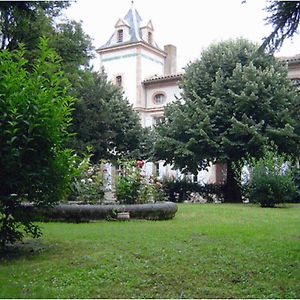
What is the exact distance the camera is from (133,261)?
698 centimetres

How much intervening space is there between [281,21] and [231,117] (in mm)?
18583

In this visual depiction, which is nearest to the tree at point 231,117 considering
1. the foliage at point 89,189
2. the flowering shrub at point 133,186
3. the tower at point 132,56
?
the flowering shrub at point 133,186

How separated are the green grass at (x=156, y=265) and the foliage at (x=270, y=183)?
8785 mm

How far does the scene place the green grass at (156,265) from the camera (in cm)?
569

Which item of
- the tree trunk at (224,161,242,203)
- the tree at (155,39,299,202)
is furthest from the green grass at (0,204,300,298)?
the tree trunk at (224,161,242,203)

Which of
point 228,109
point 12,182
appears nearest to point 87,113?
point 228,109

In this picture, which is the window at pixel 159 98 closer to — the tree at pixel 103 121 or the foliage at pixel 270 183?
the tree at pixel 103 121

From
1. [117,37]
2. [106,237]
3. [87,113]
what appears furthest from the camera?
[117,37]

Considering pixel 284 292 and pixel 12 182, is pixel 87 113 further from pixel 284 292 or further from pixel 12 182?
pixel 284 292

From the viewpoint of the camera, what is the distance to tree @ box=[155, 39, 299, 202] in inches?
928

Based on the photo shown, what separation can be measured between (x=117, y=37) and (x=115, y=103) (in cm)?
1130

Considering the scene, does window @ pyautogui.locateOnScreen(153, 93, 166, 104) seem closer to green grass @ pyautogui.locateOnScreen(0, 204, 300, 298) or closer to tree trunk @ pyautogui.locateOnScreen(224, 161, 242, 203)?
tree trunk @ pyautogui.locateOnScreen(224, 161, 242, 203)

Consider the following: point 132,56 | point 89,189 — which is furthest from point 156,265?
point 132,56

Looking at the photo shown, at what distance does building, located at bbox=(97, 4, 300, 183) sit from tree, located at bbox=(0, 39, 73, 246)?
31175 millimetres
